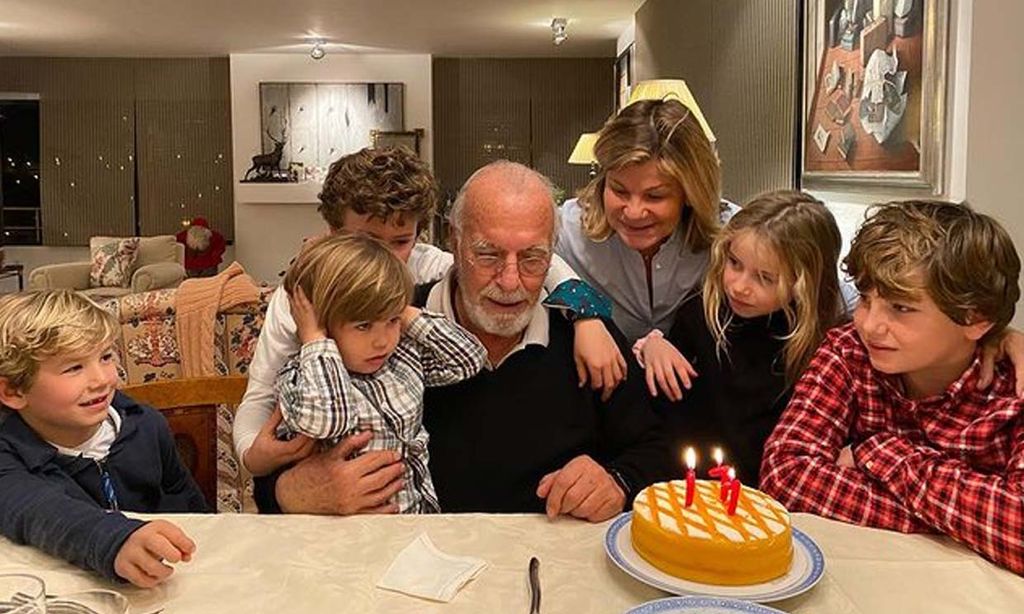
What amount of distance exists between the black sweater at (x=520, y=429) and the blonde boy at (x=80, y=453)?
48 centimetres

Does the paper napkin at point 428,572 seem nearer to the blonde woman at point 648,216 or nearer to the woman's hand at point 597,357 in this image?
the woman's hand at point 597,357

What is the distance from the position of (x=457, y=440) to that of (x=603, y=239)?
0.71 m

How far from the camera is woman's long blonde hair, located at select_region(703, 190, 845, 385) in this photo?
65.8 inches

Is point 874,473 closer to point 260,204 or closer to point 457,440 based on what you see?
point 457,440

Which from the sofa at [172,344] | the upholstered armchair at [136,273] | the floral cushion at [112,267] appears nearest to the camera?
the sofa at [172,344]

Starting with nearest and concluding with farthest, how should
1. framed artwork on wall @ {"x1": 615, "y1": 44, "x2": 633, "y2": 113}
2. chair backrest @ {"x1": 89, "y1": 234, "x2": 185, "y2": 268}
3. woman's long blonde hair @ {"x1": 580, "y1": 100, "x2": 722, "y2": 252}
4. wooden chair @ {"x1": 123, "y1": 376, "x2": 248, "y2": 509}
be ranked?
wooden chair @ {"x1": 123, "y1": 376, "x2": 248, "y2": 509}, woman's long blonde hair @ {"x1": 580, "y1": 100, "x2": 722, "y2": 252}, framed artwork on wall @ {"x1": 615, "y1": 44, "x2": 633, "y2": 113}, chair backrest @ {"x1": 89, "y1": 234, "x2": 185, "y2": 268}

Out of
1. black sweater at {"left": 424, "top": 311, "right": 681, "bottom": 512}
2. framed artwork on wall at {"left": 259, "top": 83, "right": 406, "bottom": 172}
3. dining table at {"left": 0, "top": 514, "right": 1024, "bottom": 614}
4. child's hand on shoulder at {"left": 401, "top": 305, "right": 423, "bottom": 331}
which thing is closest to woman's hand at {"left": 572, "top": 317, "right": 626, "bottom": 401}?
black sweater at {"left": 424, "top": 311, "right": 681, "bottom": 512}

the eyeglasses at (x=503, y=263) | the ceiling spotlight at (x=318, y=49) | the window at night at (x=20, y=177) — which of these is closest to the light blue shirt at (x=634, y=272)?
the eyeglasses at (x=503, y=263)

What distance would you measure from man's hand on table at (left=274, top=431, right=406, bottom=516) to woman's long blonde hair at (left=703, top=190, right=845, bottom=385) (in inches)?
28.6

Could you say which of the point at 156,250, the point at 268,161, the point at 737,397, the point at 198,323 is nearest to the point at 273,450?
the point at 737,397

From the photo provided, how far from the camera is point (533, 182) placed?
1.72 m

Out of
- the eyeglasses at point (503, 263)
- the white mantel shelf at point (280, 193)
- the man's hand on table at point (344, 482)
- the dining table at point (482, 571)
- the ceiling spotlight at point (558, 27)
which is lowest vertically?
the dining table at point (482, 571)

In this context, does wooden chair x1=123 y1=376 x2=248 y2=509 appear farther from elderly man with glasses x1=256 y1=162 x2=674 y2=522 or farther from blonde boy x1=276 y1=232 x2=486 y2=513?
blonde boy x1=276 y1=232 x2=486 y2=513

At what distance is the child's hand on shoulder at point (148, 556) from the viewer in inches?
41.9
